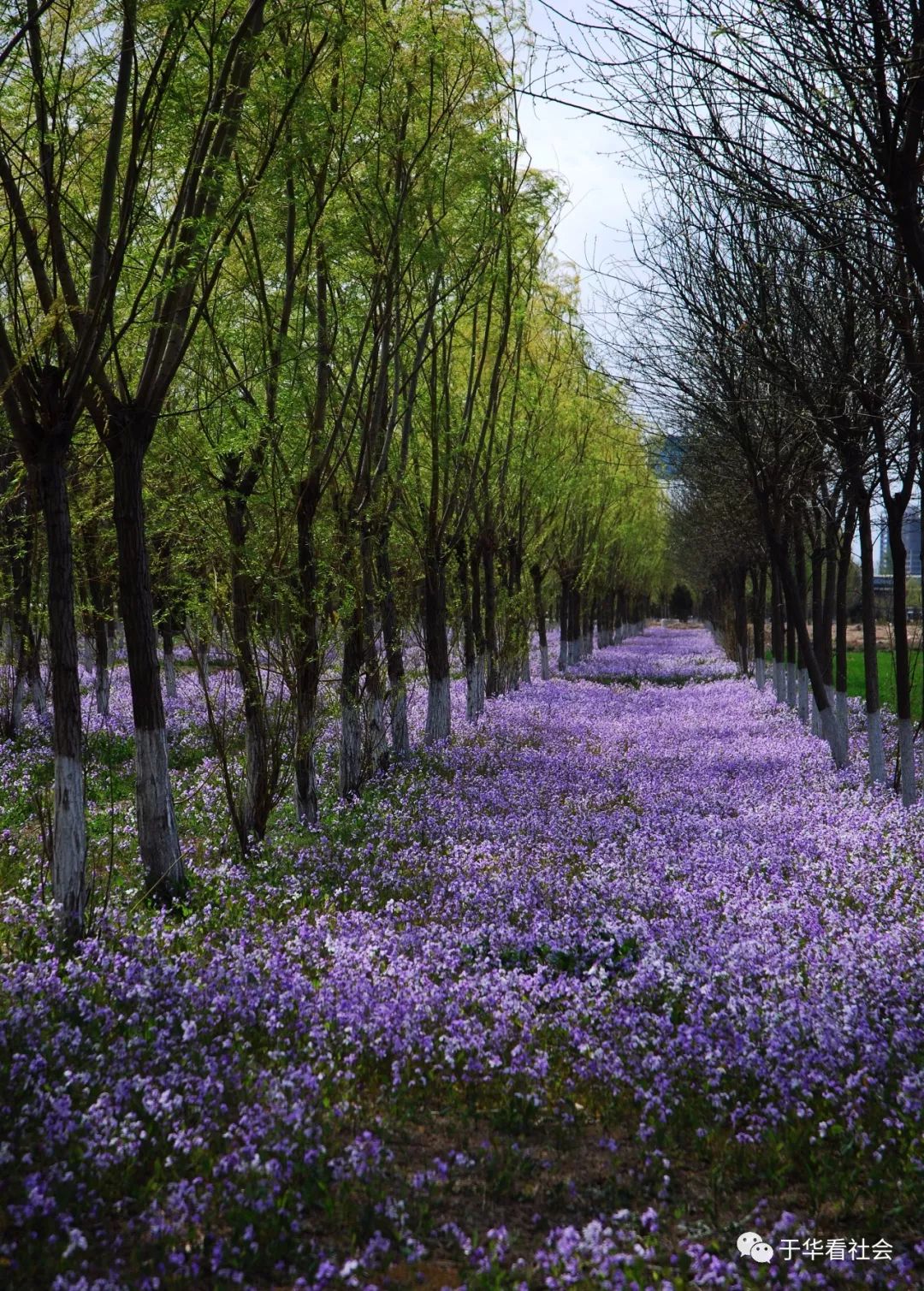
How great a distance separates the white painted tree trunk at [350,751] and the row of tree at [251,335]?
0.14ft

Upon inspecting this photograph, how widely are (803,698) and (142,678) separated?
1796cm

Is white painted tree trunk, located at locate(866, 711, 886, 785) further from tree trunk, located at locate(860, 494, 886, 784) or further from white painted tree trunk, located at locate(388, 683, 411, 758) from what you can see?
white painted tree trunk, located at locate(388, 683, 411, 758)

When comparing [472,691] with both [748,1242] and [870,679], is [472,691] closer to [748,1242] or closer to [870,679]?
[870,679]

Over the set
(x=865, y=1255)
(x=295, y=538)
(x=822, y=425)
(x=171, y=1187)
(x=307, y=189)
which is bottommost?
(x=865, y=1255)

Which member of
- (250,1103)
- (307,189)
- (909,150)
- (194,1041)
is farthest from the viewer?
(307,189)

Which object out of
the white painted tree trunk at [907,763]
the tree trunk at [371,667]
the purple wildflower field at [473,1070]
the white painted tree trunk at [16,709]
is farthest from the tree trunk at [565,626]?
the purple wildflower field at [473,1070]

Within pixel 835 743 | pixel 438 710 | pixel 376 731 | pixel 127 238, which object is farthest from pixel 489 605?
pixel 127 238

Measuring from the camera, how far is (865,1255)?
4227mm

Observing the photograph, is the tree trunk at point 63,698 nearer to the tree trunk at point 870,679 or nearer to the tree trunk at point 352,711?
the tree trunk at point 352,711

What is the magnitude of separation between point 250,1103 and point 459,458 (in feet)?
51.2

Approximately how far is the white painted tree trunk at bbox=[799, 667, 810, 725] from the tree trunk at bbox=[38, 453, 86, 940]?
18273 millimetres

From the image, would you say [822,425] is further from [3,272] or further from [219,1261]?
[219,1261]

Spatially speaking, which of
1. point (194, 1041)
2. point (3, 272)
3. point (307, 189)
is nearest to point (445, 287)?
point (307, 189)

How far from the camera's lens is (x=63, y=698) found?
7840 mm
